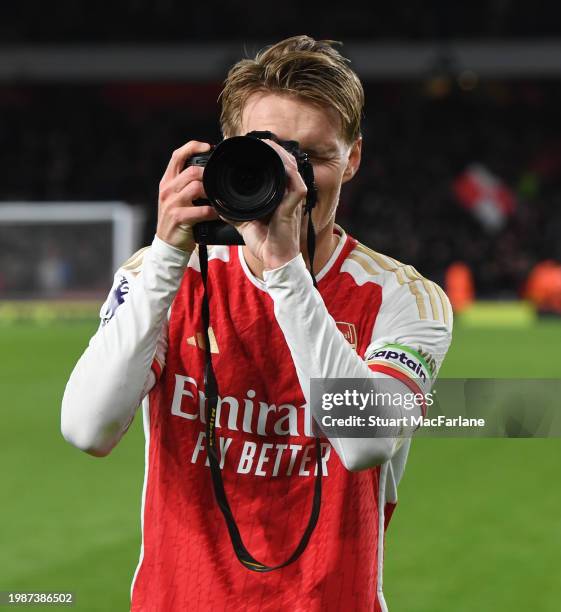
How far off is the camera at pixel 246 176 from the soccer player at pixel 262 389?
0.14 ft

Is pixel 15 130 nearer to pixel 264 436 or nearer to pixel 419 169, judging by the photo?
pixel 419 169

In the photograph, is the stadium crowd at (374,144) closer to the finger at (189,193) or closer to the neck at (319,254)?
the neck at (319,254)

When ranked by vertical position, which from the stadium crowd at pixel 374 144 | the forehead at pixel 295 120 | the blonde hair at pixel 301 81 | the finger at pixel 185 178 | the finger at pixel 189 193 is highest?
the stadium crowd at pixel 374 144

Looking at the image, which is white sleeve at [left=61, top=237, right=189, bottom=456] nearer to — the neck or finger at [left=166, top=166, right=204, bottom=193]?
finger at [left=166, top=166, right=204, bottom=193]

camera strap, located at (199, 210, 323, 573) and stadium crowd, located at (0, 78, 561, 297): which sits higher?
stadium crowd, located at (0, 78, 561, 297)

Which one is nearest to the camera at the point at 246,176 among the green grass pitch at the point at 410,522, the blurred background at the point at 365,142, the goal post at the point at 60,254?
the green grass pitch at the point at 410,522

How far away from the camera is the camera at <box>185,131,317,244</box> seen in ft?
5.05

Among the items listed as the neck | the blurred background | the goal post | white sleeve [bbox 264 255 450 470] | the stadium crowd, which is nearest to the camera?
white sleeve [bbox 264 255 450 470]

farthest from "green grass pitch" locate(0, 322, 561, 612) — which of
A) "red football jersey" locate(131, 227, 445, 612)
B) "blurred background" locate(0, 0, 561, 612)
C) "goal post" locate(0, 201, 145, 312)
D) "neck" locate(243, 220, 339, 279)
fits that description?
"goal post" locate(0, 201, 145, 312)

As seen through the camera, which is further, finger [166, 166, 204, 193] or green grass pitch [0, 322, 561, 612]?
green grass pitch [0, 322, 561, 612]

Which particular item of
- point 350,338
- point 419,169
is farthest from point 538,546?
point 419,169

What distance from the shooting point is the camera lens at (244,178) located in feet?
5.05

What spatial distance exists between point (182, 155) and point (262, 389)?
40 centimetres

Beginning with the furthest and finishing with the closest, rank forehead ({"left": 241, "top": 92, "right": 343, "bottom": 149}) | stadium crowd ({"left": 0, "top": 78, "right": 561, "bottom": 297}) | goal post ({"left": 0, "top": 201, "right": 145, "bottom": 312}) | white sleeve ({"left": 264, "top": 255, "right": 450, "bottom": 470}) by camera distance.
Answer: stadium crowd ({"left": 0, "top": 78, "right": 561, "bottom": 297}) → goal post ({"left": 0, "top": 201, "right": 145, "bottom": 312}) → forehead ({"left": 241, "top": 92, "right": 343, "bottom": 149}) → white sleeve ({"left": 264, "top": 255, "right": 450, "bottom": 470})
